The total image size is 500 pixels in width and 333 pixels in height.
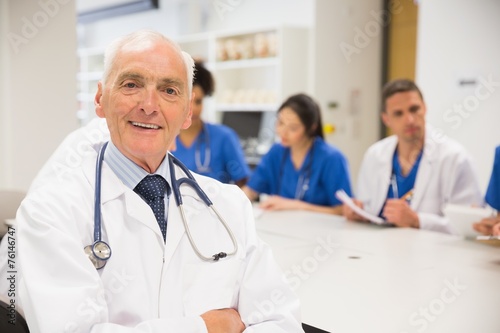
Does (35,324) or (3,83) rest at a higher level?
(3,83)

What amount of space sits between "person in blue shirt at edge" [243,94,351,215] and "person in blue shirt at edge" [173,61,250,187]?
30cm

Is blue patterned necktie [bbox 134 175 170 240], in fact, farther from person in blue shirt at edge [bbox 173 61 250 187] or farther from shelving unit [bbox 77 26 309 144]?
shelving unit [bbox 77 26 309 144]

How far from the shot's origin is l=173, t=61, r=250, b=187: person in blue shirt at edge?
3016mm

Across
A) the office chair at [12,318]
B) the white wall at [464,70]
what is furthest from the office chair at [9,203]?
the white wall at [464,70]

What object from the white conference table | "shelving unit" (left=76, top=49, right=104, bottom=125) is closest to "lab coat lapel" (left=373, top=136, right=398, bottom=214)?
the white conference table

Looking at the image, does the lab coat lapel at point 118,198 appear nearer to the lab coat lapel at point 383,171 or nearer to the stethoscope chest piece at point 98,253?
the stethoscope chest piece at point 98,253

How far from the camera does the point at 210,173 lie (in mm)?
3082

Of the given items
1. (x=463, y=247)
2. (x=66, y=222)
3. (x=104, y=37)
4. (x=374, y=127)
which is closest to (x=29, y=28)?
(x=66, y=222)

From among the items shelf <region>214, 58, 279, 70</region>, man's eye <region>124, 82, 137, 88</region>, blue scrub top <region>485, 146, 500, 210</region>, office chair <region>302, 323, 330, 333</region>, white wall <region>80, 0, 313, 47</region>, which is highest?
white wall <region>80, 0, 313, 47</region>

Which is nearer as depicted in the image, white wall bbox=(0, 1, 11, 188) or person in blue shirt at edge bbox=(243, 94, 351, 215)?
white wall bbox=(0, 1, 11, 188)

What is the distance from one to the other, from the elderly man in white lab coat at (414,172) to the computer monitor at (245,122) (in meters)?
2.91

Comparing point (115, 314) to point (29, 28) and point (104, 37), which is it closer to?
point (29, 28)

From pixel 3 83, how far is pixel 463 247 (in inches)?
91.1

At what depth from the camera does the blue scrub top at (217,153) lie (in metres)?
3.03
